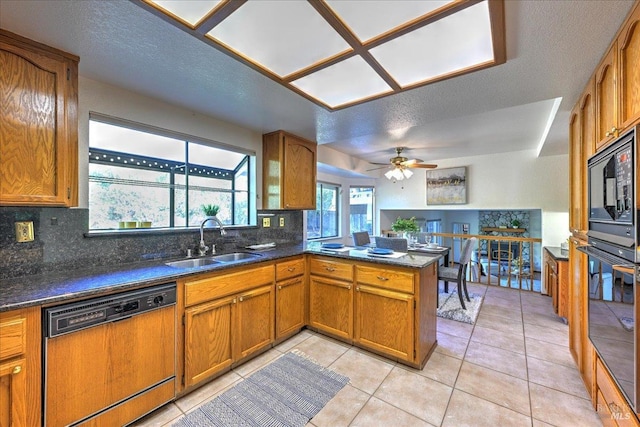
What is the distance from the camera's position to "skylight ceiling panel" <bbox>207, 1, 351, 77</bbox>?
1.24 metres

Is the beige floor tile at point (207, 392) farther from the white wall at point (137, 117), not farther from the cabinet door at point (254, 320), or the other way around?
the white wall at point (137, 117)

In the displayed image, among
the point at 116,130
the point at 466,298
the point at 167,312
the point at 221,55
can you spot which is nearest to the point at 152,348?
the point at 167,312

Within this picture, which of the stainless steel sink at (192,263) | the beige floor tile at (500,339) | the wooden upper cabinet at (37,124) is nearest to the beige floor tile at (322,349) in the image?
the stainless steel sink at (192,263)

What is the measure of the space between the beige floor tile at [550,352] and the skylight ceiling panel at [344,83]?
2657mm

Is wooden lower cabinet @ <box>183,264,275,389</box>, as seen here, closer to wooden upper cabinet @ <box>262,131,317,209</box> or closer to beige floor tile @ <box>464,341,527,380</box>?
wooden upper cabinet @ <box>262,131,317,209</box>

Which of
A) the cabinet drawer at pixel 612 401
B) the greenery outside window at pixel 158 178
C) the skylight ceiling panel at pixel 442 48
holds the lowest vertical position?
the cabinet drawer at pixel 612 401

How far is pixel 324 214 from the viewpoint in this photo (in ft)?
18.3

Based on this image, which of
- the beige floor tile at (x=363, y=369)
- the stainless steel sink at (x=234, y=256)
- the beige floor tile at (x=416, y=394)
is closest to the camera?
the beige floor tile at (x=416, y=394)

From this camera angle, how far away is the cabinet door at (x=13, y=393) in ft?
3.82

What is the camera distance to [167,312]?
171cm

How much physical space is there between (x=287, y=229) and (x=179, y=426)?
2.24 metres

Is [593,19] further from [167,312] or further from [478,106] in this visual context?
[167,312]

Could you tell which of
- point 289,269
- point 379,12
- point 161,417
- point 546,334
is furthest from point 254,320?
point 546,334

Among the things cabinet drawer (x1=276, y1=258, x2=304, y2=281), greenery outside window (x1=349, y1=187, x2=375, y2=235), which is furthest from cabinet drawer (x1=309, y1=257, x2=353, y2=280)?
greenery outside window (x1=349, y1=187, x2=375, y2=235)
